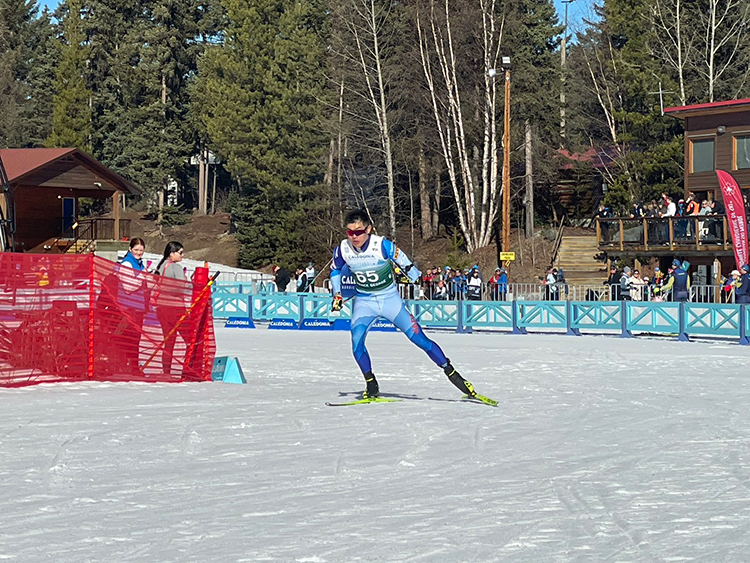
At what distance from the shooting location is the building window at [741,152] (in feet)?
119

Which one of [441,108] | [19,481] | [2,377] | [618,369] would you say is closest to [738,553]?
[19,481]

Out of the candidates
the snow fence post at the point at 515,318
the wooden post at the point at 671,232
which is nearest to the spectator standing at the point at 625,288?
the snow fence post at the point at 515,318

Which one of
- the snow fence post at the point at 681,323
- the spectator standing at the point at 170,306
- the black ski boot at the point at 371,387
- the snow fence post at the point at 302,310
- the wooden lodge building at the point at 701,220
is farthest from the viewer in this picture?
the wooden lodge building at the point at 701,220

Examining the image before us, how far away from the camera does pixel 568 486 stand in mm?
6520

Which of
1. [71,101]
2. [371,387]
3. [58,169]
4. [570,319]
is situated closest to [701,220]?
[570,319]

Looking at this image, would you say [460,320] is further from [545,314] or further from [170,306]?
[170,306]

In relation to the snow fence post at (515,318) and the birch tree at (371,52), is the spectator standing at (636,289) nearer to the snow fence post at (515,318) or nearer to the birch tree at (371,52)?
the snow fence post at (515,318)

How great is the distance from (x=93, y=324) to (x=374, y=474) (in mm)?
6263

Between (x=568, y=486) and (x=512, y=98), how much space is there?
138ft

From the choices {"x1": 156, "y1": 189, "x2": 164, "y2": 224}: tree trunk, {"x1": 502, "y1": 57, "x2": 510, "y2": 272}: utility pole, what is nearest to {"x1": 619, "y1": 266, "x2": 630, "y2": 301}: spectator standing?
{"x1": 502, "y1": 57, "x2": 510, "y2": 272}: utility pole

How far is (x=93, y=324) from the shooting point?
12344mm

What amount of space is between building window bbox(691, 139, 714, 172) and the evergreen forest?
4.92m

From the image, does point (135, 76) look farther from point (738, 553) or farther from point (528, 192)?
point (738, 553)

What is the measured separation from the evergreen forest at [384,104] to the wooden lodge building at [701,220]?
468 cm
